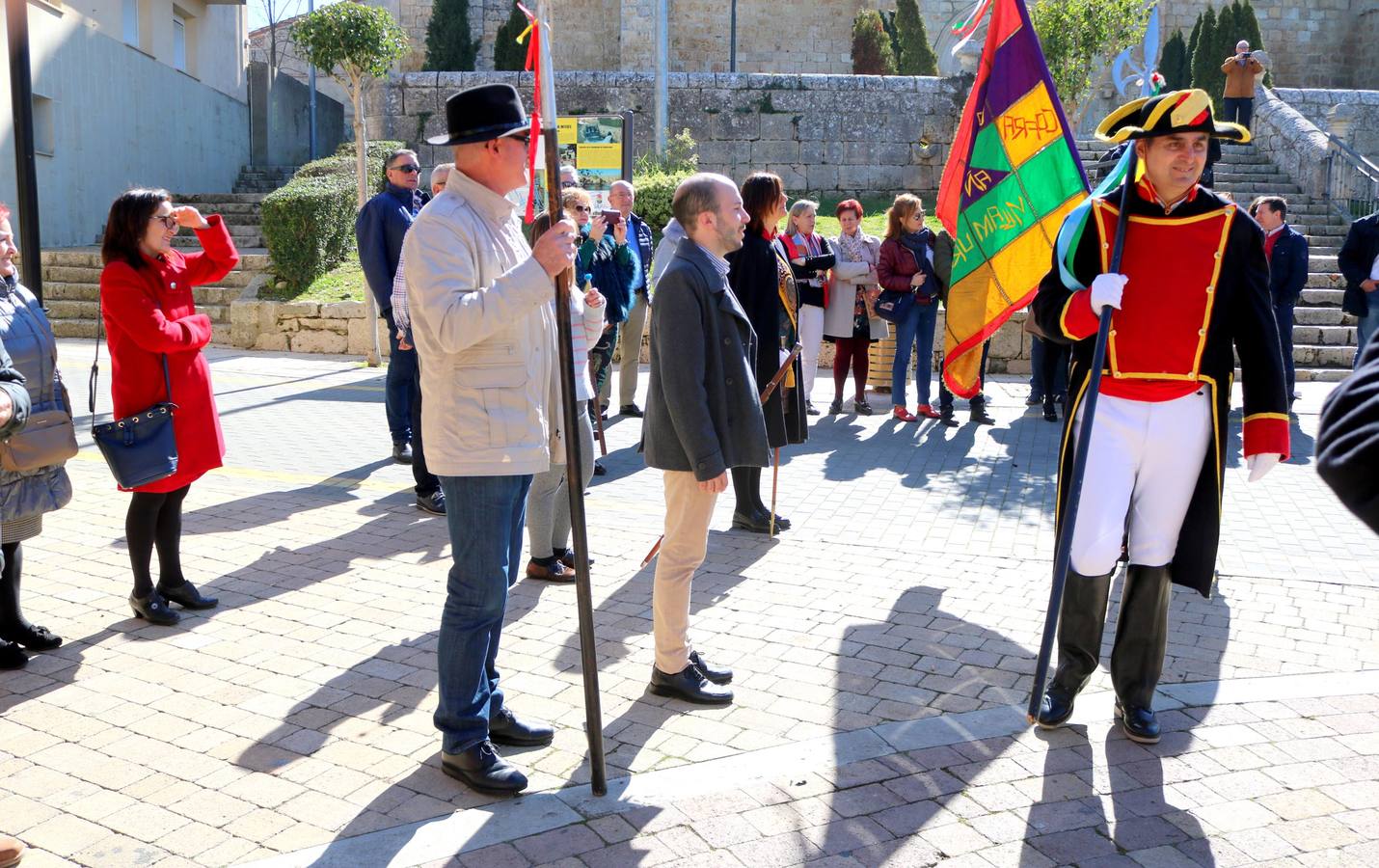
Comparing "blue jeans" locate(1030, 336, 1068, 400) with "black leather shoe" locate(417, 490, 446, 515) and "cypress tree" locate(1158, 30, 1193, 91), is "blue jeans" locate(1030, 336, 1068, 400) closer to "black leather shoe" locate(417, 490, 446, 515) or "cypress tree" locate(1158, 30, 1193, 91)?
"black leather shoe" locate(417, 490, 446, 515)

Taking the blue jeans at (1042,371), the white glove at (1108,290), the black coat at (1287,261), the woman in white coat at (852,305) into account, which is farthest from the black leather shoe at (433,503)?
the black coat at (1287,261)

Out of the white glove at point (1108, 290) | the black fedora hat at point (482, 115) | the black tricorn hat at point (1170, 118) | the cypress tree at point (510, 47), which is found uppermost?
the cypress tree at point (510, 47)

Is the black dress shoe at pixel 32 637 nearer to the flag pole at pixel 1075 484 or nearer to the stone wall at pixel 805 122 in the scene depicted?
the flag pole at pixel 1075 484

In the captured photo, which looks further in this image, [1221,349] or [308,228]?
[308,228]

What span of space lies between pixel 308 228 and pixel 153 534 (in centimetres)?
1061

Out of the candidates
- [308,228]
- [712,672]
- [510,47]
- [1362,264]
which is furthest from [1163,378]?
[510,47]

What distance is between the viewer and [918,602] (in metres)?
5.54

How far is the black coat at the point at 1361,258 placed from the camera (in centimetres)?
1009

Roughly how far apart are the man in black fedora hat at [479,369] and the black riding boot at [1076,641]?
72.0 inches

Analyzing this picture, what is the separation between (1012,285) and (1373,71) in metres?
30.8

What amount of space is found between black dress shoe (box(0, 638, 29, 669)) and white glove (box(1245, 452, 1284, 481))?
14.7 feet

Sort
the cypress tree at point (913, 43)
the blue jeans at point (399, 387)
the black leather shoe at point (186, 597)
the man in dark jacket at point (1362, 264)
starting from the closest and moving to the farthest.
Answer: the black leather shoe at point (186, 597) → the blue jeans at point (399, 387) → the man in dark jacket at point (1362, 264) → the cypress tree at point (913, 43)

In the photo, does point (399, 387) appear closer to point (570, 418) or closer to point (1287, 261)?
point (570, 418)

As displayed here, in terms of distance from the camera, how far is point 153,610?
5090 mm
